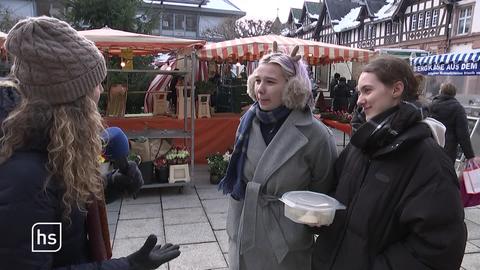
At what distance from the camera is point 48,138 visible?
1.07 meters

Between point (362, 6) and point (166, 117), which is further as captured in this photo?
point (362, 6)

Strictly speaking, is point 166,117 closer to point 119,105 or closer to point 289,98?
point 119,105

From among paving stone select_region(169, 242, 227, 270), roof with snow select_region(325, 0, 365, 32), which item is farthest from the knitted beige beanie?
roof with snow select_region(325, 0, 365, 32)

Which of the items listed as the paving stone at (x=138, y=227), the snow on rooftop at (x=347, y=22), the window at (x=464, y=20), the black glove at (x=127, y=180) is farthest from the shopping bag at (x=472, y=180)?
the snow on rooftop at (x=347, y=22)

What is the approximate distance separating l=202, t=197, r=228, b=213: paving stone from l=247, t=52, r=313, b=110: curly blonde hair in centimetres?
304

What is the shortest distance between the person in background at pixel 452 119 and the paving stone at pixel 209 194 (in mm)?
3280

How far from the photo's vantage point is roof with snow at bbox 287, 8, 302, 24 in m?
44.2

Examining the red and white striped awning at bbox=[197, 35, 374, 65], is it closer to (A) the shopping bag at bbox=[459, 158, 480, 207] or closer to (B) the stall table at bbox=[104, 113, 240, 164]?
(B) the stall table at bbox=[104, 113, 240, 164]

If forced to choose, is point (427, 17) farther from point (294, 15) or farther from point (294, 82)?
point (294, 82)

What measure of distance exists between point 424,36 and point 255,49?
2055cm

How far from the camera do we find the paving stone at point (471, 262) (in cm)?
337

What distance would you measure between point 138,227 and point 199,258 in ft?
3.58

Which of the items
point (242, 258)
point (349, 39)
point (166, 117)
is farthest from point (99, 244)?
point (349, 39)

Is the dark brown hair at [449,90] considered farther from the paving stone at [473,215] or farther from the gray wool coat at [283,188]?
the gray wool coat at [283,188]
